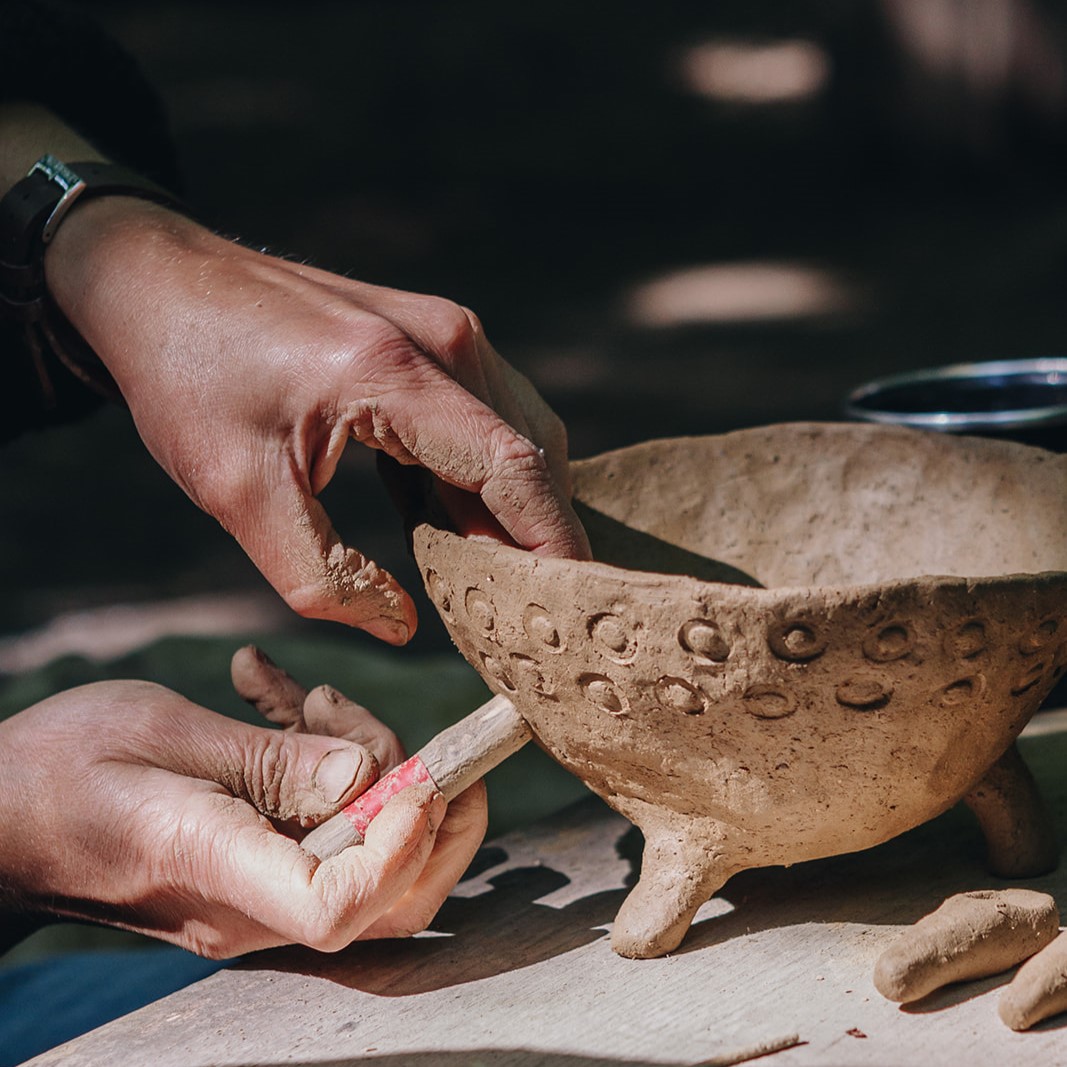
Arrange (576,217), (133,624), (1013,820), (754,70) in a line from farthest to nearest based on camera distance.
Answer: (754,70) < (576,217) < (133,624) < (1013,820)

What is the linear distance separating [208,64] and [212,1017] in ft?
27.6

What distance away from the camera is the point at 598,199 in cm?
705

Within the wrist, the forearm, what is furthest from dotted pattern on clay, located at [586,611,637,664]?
the forearm

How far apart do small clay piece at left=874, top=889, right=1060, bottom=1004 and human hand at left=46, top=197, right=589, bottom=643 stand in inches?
15.1

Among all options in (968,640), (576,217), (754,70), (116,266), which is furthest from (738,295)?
(968,640)

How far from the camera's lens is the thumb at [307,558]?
1197mm

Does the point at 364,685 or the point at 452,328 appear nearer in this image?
the point at 452,328

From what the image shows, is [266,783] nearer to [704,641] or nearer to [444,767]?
[444,767]

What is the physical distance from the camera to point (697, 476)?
1529mm

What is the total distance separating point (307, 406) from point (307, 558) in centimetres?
12

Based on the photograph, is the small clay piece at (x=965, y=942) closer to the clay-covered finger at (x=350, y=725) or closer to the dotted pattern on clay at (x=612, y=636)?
the dotted pattern on clay at (x=612, y=636)

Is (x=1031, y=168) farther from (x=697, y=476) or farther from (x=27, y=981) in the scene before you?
(x=27, y=981)

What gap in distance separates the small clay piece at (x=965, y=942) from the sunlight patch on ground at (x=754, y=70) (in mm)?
6981

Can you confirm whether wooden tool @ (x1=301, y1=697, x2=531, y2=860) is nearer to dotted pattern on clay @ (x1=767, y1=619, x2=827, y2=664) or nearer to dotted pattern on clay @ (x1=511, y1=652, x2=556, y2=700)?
dotted pattern on clay @ (x1=511, y1=652, x2=556, y2=700)
